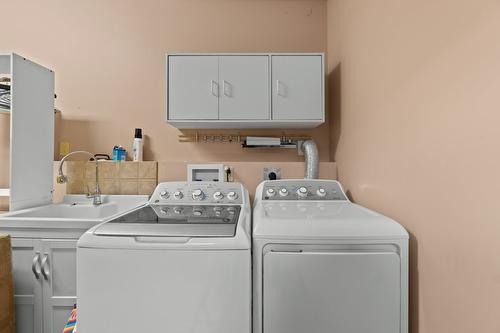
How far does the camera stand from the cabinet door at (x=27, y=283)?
1620 mm

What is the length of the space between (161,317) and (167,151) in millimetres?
1591

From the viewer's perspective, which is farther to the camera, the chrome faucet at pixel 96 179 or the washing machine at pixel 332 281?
the chrome faucet at pixel 96 179

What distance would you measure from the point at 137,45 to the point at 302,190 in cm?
193

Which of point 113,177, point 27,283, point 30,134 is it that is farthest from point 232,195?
point 30,134

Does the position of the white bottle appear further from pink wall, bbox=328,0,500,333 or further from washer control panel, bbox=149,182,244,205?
pink wall, bbox=328,0,500,333

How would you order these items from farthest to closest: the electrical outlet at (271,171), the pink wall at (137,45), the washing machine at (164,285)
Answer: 1. the pink wall at (137,45)
2. the electrical outlet at (271,171)
3. the washing machine at (164,285)

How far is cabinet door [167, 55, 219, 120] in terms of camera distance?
2.05 m

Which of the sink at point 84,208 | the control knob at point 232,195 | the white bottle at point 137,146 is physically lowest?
the sink at point 84,208

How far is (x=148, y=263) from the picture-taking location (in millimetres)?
1086

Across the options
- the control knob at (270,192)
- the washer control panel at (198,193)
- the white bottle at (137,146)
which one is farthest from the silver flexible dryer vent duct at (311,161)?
the white bottle at (137,146)

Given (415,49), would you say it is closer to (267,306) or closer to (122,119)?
(267,306)

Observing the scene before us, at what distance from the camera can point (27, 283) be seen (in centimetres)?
163

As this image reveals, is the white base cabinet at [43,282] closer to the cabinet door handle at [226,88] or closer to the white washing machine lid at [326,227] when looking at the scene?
the white washing machine lid at [326,227]

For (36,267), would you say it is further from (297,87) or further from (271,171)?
(297,87)
